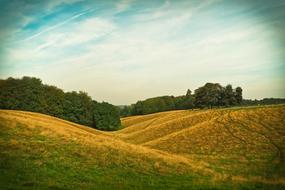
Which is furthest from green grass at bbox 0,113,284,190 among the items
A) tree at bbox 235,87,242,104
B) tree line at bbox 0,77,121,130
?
tree at bbox 235,87,242,104

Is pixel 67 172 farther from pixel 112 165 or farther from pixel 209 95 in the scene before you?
pixel 209 95

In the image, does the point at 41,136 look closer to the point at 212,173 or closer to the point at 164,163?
the point at 164,163

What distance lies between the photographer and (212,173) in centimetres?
2784

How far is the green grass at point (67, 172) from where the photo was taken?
2108 cm

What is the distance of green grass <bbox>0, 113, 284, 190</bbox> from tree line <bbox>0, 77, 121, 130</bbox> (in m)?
67.3

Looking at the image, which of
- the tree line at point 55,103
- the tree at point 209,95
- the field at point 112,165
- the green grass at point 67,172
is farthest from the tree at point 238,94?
the green grass at point 67,172

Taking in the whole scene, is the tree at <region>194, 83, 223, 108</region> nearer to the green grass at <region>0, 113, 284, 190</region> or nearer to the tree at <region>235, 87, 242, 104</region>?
the tree at <region>235, 87, 242, 104</region>

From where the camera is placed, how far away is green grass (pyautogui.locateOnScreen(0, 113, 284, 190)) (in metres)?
21.1

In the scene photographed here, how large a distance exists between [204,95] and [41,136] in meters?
96.5

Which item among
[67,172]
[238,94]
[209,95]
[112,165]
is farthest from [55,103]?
[67,172]

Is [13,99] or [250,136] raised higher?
[13,99]

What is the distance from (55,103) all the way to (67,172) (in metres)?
86.1

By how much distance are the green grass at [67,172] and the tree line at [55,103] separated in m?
67.3

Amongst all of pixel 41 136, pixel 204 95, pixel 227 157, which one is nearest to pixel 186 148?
pixel 227 157
